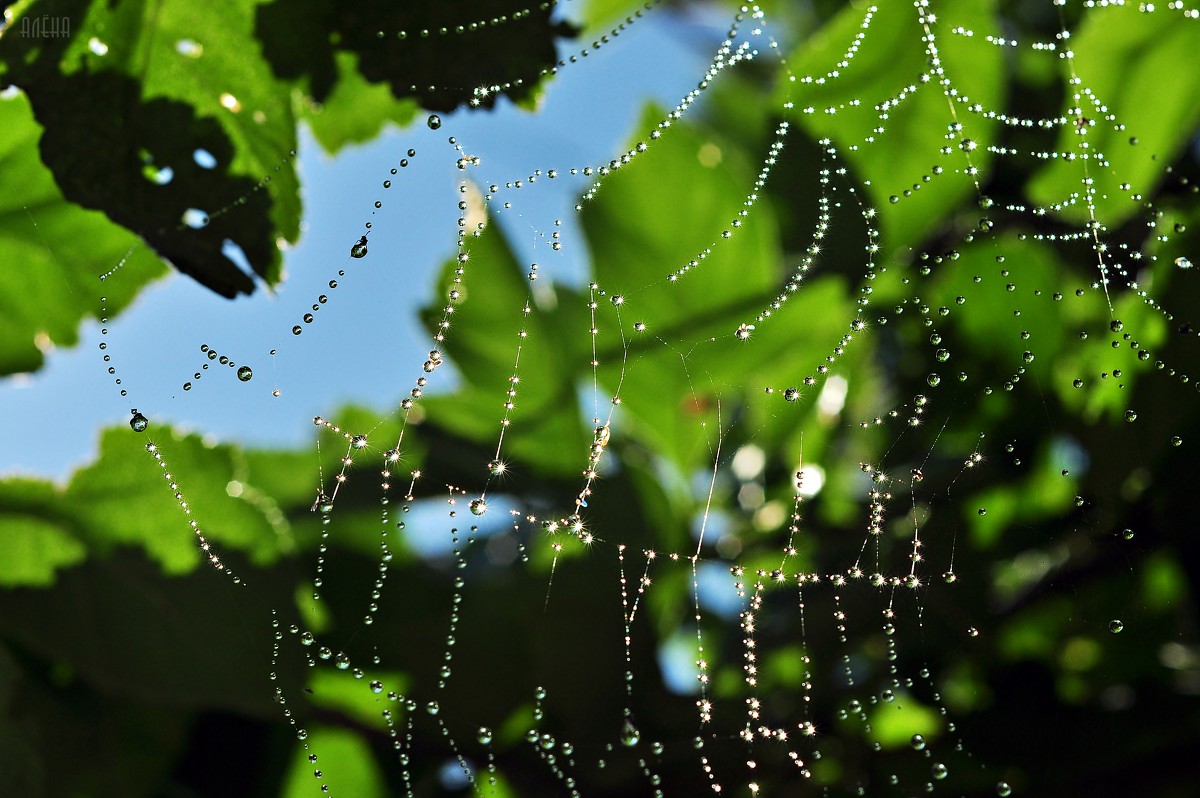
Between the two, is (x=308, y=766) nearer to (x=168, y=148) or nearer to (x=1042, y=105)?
(x=168, y=148)

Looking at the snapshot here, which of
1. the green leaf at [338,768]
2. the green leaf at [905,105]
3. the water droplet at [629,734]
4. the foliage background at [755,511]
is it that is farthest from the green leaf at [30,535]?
the green leaf at [905,105]

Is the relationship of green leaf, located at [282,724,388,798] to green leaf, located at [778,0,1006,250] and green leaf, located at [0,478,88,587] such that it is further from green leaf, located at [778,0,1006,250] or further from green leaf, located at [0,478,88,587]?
green leaf, located at [778,0,1006,250]

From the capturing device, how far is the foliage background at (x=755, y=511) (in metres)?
0.48

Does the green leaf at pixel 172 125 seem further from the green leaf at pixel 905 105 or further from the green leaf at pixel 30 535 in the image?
the green leaf at pixel 905 105

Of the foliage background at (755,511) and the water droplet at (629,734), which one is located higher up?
the foliage background at (755,511)

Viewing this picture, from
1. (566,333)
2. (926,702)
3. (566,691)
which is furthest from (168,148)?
(926,702)

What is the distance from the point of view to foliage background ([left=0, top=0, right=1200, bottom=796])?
481 mm

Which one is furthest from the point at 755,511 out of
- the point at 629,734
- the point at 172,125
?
the point at 172,125

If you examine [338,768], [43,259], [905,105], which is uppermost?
[905,105]

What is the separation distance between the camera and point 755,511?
0.59 meters

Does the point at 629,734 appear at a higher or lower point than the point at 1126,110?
lower

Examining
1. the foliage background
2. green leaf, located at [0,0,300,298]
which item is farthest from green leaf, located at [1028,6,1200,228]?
green leaf, located at [0,0,300,298]

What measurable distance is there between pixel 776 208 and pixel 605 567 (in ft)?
0.82

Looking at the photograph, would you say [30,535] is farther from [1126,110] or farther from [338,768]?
[1126,110]
